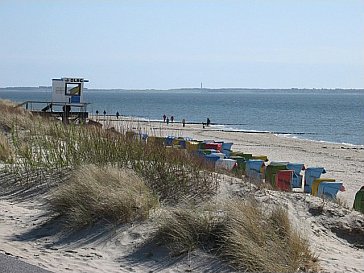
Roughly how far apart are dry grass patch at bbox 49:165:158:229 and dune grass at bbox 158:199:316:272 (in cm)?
69

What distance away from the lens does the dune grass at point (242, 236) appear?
281 inches

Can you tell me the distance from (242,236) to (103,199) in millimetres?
2369

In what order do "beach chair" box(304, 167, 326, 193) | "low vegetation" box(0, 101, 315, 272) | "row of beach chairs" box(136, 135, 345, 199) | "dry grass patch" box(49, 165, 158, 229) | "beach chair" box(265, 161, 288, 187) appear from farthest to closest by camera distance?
"beach chair" box(304, 167, 326, 193) → "beach chair" box(265, 161, 288, 187) → "row of beach chairs" box(136, 135, 345, 199) → "dry grass patch" box(49, 165, 158, 229) → "low vegetation" box(0, 101, 315, 272)

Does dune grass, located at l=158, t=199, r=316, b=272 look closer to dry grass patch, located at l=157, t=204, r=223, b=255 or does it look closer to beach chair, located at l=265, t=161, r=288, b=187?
dry grass patch, located at l=157, t=204, r=223, b=255

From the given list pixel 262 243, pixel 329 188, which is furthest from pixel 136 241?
pixel 329 188

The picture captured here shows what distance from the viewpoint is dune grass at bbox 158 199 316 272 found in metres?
7.14

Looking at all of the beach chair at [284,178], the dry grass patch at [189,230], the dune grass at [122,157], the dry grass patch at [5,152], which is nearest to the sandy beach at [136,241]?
the dry grass patch at [189,230]

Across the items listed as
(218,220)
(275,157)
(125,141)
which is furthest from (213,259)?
(275,157)

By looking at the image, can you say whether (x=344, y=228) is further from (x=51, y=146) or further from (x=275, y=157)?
(x=275, y=157)

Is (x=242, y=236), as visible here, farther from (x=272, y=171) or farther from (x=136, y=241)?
(x=272, y=171)

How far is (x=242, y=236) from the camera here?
24.3ft

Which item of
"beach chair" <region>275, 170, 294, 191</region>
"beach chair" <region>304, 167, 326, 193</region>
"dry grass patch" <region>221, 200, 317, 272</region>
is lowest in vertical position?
"beach chair" <region>304, 167, 326, 193</region>

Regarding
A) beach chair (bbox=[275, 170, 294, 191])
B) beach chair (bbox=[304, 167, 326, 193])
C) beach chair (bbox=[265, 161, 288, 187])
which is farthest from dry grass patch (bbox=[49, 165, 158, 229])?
beach chair (bbox=[304, 167, 326, 193])

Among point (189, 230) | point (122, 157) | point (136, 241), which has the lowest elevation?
point (136, 241)
